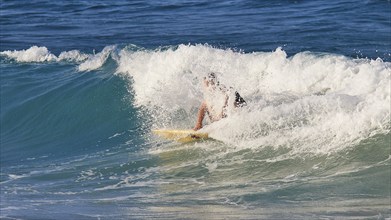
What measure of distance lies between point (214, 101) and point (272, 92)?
1953 millimetres

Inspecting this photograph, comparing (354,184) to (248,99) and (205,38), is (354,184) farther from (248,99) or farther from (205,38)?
(205,38)

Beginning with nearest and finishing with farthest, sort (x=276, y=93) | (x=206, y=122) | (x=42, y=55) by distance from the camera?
(x=206, y=122)
(x=276, y=93)
(x=42, y=55)

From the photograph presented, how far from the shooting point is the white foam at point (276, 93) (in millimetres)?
11523

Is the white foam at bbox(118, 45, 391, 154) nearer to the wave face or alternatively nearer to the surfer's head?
the wave face

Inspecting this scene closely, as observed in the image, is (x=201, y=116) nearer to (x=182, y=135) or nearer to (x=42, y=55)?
(x=182, y=135)

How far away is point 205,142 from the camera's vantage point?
1266cm

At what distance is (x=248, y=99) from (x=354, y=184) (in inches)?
187

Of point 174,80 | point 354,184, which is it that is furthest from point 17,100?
point 354,184

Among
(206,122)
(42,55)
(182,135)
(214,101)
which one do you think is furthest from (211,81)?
(42,55)

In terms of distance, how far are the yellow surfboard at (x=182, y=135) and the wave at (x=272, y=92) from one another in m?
0.18

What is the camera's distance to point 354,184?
987cm

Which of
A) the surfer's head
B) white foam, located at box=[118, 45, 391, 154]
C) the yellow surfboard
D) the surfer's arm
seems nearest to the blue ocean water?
white foam, located at box=[118, 45, 391, 154]

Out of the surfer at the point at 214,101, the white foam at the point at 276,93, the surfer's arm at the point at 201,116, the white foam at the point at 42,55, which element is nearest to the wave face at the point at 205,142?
the white foam at the point at 276,93

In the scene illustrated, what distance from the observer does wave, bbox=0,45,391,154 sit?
11.5m
